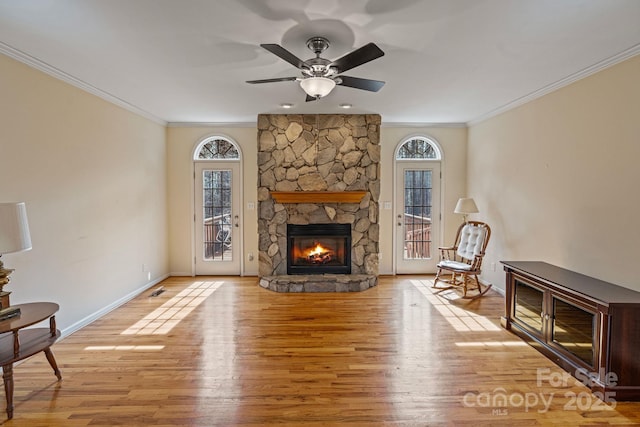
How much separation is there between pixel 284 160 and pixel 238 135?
1.06m

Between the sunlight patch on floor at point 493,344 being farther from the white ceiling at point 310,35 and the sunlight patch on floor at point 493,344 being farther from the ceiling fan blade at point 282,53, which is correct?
the ceiling fan blade at point 282,53

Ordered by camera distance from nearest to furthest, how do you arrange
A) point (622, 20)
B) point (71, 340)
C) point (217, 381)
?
point (622, 20)
point (217, 381)
point (71, 340)

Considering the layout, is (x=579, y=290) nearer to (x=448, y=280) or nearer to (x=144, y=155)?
(x=448, y=280)

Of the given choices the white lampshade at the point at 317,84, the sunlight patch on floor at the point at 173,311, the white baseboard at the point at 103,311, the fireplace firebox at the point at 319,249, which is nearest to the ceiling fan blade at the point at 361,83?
the white lampshade at the point at 317,84

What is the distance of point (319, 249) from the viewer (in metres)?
5.34

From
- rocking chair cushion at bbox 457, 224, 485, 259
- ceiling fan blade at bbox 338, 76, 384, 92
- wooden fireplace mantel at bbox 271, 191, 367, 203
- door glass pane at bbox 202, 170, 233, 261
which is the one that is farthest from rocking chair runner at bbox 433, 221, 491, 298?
door glass pane at bbox 202, 170, 233, 261

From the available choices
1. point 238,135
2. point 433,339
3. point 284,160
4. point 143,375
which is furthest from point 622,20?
point 238,135

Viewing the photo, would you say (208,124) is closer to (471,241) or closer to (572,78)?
(471,241)

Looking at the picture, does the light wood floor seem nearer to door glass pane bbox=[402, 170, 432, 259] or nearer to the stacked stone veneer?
the stacked stone veneer

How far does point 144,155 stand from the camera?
4.77 metres

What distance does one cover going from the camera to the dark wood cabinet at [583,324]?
2.27 metres

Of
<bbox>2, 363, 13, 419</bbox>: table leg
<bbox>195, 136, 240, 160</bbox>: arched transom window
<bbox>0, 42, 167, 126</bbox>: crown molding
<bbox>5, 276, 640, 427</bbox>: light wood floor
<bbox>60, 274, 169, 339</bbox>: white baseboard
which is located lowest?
<bbox>5, 276, 640, 427</bbox>: light wood floor

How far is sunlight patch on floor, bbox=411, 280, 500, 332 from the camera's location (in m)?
3.49

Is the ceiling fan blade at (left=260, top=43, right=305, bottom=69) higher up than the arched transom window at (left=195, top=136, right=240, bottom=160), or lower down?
higher up
